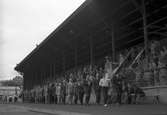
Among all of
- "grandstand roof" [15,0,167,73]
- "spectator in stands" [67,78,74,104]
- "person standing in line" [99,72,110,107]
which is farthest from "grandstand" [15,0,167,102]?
"spectator in stands" [67,78,74,104]

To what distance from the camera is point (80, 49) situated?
30172 mm

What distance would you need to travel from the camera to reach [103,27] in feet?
75.2

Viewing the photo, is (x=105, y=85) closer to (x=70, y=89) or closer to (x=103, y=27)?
(x=70, y=89)

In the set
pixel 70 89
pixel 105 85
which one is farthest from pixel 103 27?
pixel 105 85

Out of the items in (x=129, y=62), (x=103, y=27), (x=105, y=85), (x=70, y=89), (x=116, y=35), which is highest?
(x=103, y=27)

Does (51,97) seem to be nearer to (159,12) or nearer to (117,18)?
(117,18)

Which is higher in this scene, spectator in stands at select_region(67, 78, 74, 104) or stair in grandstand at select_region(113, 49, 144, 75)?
stair in grandstand at select_region(113, 49, 144, 75)

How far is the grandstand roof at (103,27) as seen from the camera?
18750mm

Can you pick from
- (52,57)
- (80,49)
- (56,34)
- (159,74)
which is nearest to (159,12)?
(159,74)

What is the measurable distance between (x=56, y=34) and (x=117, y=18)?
6.37 m

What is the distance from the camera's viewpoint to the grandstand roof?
1875cm

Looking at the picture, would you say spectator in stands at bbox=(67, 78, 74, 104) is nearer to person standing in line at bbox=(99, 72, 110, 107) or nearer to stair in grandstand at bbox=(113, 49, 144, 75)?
stair in grandstand at bbox=(113, 49, 144, 75)

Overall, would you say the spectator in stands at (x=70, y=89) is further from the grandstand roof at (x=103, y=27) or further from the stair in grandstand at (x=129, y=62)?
the grandstand roof at (x=103, y=27)

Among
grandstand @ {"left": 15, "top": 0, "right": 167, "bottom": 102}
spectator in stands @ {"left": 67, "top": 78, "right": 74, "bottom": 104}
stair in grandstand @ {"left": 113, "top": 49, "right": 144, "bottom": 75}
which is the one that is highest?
grandstand @ {"left": 15, "top": 0, "right": 167, "bottom": 102}
